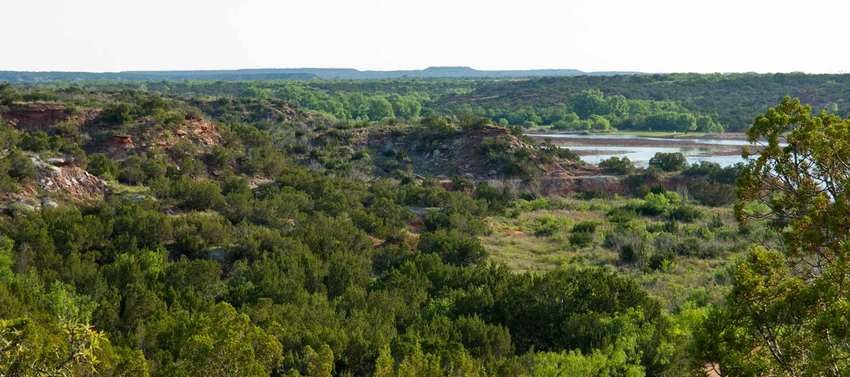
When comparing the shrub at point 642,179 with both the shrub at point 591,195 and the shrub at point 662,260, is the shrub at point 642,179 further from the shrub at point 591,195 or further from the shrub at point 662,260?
the shrub at point 662,260

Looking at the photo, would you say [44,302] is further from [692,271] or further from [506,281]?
[692,271]

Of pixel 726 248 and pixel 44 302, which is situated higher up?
pixel 44 302

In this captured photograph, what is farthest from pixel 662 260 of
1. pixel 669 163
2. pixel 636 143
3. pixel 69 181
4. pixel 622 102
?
pixel 622 102

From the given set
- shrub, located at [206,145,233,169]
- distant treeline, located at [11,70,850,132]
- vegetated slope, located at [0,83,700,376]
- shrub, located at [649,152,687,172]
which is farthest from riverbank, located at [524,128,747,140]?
shrub, located at [206,145,233,169]

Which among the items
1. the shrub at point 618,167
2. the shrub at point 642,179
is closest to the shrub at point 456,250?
the shrub at point 642,179

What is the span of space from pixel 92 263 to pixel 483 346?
8.96 meters

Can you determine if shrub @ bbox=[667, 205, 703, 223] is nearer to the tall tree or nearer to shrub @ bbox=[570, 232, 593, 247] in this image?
shrub @ bbox=[570, 232, 593, 247]

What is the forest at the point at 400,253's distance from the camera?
5886 millimetres

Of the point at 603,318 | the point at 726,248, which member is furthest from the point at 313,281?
the point at 726,248

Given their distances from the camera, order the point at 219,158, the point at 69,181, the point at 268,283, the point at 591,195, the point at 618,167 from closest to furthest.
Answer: the point at 268,283, the point at 69,181, the point at 219,158, the point at 591,195, the point at 618,167

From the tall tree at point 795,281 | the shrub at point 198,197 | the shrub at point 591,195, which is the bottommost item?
the shrub at point 591,195

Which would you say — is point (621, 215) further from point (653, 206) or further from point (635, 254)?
point (635, 254)

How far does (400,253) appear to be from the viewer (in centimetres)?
1773

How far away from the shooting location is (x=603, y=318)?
35.1ft
